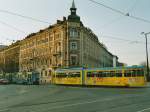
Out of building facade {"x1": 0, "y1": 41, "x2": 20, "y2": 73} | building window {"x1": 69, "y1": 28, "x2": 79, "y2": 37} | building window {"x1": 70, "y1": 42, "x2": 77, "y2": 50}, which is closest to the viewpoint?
building window {"x1": 70, "y1": 42, "x2": 77, "y2": 50}

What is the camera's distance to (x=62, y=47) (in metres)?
58.6

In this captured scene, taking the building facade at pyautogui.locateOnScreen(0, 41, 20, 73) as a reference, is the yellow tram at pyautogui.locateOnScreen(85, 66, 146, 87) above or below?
below

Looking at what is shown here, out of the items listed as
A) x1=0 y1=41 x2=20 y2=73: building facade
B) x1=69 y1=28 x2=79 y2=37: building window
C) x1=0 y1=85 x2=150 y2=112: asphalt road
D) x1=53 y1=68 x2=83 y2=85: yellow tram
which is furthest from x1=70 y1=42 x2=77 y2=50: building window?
x1=0 y1=85 x2=150 y2=112: asphalt road

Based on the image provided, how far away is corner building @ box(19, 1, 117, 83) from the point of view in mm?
58406

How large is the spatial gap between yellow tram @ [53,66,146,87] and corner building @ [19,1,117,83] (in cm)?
1574

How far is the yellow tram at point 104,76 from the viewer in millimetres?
31234

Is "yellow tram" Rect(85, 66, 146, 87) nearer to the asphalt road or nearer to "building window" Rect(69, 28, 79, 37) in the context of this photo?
the asphalt road

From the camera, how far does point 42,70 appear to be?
2579 inches

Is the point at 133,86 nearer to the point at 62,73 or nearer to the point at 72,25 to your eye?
the point at 62,73

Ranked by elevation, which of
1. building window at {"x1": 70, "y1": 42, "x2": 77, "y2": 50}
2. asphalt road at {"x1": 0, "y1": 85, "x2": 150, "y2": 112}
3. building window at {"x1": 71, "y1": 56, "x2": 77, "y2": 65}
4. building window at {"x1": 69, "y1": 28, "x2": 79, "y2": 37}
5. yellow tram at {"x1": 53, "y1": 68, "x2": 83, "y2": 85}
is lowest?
asphalt road at {"x1": 0, "y1": 85, "x2": 150, "y2": 112}

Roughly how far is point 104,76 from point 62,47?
25.2 metres

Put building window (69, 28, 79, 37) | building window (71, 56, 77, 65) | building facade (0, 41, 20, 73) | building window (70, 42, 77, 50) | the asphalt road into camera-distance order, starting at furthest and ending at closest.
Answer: building facade (0, 41, 20, 73) → building window (69, 28, 79, 37) → building window (70, 42, 77, 50) → building window (71, 56, 77, 65) → the asphalt road

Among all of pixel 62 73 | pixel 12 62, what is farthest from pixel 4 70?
pixel 62 73

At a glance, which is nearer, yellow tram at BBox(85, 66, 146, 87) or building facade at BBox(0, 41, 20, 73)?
yellow tram at BBox(85, 66, 146, 87)
